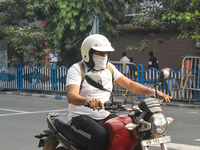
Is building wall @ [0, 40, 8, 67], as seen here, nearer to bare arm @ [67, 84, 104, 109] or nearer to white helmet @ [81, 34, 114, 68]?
white helmet @ [81, 34, 114, 68]

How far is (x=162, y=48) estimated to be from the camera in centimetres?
2312

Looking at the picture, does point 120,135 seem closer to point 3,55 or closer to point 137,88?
point 137,88

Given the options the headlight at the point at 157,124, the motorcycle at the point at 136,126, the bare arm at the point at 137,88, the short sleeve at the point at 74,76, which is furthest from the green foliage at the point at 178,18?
the headlight at the point at 157,124

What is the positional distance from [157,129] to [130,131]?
0.37 m

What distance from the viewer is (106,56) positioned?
3.91m

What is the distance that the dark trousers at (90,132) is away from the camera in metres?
3.60

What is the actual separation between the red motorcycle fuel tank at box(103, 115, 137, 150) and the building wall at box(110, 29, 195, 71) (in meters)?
18.9

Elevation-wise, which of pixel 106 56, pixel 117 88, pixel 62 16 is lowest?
pixel 117 88

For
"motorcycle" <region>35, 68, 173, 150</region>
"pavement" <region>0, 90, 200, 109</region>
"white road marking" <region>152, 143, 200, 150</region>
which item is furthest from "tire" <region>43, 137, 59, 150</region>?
"pavement" <region>0, 90, 200, 109</region>

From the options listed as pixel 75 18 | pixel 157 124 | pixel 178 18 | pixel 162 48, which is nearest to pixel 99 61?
pixel 157 124

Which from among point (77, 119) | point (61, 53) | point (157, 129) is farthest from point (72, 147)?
point (61, 53)

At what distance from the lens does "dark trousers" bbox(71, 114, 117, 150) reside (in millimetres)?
3600

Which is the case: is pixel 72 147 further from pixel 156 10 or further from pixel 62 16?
pixel 62 16

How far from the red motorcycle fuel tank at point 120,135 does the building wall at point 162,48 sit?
18.9m
